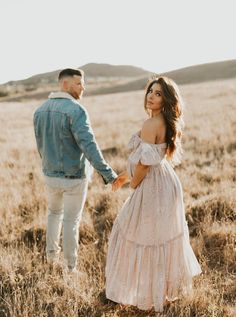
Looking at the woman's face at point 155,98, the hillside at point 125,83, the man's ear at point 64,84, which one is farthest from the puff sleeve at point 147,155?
the hillside at point 125,83

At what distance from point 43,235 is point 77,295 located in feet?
6.57

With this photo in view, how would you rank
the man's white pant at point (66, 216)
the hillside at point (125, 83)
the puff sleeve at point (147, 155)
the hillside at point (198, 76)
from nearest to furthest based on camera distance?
the puff sleeve at point (147, 155) → the man's white pant at point (66, 216) → the hillside at point (125, 83) → the hillside at point (198, 76)

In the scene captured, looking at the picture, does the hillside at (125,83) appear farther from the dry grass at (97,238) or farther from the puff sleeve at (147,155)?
the puff sleeve at (147,155)

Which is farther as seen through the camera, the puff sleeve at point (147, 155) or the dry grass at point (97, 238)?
the dry grass at point (97, 238)

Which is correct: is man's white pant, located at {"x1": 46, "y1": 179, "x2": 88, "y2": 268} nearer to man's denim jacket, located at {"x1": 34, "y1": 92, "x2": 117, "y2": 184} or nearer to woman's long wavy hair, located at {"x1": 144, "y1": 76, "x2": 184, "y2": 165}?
man's denim jacket, located at {"x1": 34, "y1": 92, "x2": 117, "y2": 184}

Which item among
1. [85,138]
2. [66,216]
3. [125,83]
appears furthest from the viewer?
[125,83]

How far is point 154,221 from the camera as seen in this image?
13.2ft

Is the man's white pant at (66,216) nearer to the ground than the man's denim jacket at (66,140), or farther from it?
nearer to the ground

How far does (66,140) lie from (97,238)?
1843 millimetres

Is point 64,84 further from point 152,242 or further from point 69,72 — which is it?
point 152,242

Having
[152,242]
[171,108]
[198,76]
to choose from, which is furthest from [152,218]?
[198,76]

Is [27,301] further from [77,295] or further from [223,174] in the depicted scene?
[223,174]

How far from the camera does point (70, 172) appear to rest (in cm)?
479

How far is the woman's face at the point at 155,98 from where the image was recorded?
3.98 metres
